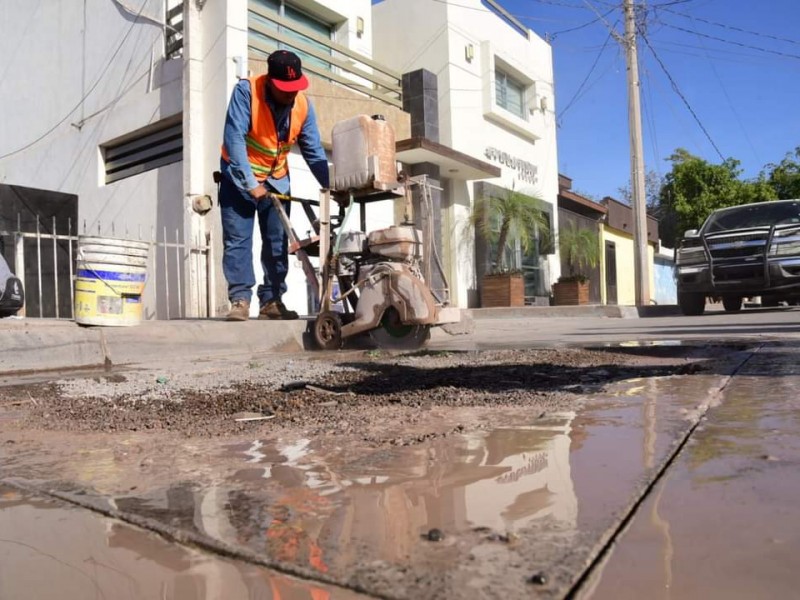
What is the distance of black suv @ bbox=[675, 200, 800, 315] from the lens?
9898 millimetres

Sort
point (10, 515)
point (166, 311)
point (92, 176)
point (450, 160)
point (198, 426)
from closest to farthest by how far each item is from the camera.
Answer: point (10, 515) < point (198, 426) < point (166, 311) < point (92, 176) < point (450, 160)

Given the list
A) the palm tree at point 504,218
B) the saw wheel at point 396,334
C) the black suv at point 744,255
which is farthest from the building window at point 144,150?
the black suv at point 744,255

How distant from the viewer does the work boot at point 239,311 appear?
20.1 ft

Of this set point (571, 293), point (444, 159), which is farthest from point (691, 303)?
point (571, 293)

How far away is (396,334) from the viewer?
19.0 ft

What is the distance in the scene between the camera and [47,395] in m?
3.36

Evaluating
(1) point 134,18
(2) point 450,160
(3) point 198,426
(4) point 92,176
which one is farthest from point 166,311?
(3) point 198,426

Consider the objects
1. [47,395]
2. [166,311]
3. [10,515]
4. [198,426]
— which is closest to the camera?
[10,515]

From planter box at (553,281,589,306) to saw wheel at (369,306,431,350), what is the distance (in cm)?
1292

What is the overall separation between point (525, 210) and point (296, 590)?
1524 centimetres

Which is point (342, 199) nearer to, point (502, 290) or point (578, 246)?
point (502, 290)

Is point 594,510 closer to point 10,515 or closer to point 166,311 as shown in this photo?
point 10,515

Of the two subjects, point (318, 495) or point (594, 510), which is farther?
point (318, 495)

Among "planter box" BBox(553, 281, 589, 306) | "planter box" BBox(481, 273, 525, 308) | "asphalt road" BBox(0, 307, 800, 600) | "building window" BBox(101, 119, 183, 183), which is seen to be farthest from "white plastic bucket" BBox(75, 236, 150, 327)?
"planter box" BBox(553, 281, 589, 306)
